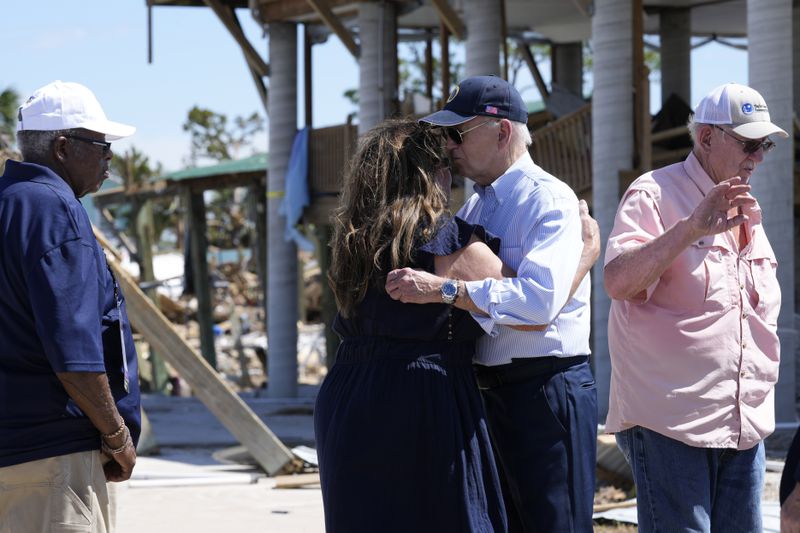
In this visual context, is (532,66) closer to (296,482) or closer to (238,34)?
(238,34)

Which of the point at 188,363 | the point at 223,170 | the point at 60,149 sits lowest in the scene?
the point at 188,363

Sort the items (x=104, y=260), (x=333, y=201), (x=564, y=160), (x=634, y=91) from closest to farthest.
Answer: (x=104, y=260), (x=634, y=91), (x=564, y=160), (x=333, y=201)

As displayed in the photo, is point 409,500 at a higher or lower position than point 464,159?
lower

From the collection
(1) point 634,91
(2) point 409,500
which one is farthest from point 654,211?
(1) point 634,91

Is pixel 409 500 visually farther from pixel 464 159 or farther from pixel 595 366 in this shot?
pixel 595 366

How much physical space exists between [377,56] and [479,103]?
14521mm

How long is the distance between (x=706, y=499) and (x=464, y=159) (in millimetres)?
1186

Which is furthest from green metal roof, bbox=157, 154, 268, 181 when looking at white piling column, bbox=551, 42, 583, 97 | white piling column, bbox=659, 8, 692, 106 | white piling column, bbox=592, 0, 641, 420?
white piling column, bbox=592, 0, 641, 420

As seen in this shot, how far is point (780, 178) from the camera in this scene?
1115 centimetres

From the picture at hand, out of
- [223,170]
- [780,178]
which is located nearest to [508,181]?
[780,178]

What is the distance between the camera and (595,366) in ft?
44.8

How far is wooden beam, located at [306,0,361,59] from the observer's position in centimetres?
1770

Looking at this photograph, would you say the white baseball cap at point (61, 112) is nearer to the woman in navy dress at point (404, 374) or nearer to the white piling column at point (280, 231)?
the woman in navy dress at point (404, 374)

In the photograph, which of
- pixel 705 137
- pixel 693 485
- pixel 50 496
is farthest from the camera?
pixel 705 137
